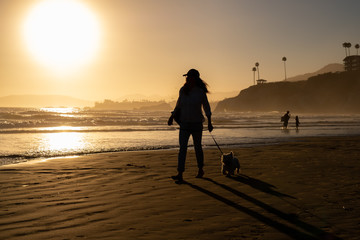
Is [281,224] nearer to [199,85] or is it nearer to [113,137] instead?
[199,85]

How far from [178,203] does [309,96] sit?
14236 cm

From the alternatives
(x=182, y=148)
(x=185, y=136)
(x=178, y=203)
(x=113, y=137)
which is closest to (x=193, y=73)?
(x=185, y=136)

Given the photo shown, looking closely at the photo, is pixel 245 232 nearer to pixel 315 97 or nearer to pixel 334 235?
pixel 334 235

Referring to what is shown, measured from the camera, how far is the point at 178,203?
492cm

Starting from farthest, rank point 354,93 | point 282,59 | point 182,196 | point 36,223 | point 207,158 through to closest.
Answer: point 282,59
point 354,93
point 207,158
point 182,196
point 36,223

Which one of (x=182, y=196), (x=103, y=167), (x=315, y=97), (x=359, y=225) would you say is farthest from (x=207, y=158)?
(x=315, y=97)

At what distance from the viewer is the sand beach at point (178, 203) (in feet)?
12.0

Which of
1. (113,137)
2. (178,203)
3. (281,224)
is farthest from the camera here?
(113,137)

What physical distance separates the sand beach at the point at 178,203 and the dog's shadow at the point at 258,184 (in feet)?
0.05

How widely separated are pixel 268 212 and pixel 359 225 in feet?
3.43

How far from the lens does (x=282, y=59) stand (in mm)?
197875

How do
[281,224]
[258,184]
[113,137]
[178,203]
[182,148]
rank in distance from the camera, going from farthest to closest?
1. [113,137]
2. [182,148]
3. [258,184]
4. [178,203]
5. [281,224]

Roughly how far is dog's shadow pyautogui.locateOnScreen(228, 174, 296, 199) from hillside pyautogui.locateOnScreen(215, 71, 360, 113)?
119 m

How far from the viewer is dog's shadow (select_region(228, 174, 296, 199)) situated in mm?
5555
